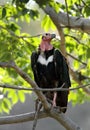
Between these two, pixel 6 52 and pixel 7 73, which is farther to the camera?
pixel 7 73

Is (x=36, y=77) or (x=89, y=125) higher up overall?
(x=36, y=77)

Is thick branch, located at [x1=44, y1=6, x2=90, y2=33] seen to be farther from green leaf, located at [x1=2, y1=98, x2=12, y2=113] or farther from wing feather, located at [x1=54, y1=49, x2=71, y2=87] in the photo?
green leaf, located at [x1=2, y1=98, x2=12, y2=113]

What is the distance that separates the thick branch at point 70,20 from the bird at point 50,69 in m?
0.40

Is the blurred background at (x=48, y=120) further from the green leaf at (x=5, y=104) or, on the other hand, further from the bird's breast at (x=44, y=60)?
the bird's breast at (x=44, y=60)

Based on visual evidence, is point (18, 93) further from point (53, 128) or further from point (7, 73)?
point (53, 128)

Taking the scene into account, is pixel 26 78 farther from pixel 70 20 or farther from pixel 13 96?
pixel 13 96

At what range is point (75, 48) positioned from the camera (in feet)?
17.1

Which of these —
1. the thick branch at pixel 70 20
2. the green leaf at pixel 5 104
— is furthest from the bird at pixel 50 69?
the green leaf at pixel 5 104

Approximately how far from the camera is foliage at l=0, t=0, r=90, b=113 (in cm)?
444

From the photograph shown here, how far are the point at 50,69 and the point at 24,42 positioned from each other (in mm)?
769

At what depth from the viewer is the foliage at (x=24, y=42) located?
444 cm

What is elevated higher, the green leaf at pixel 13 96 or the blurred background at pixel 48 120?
the green leaf at pixel 13 96

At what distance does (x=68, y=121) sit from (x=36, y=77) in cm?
74

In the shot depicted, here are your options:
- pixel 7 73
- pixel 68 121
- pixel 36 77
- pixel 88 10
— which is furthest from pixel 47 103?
pixel 7 73
